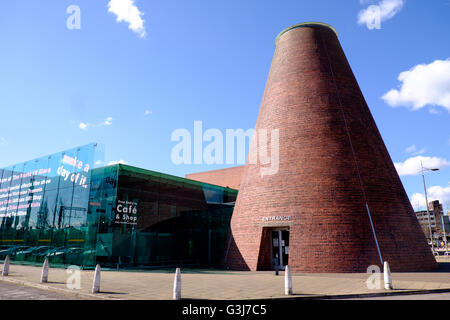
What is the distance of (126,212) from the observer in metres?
19.4

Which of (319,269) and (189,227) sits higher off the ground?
(189,227)

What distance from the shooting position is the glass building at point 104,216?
18.8 metres

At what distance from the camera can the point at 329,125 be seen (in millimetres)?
17781

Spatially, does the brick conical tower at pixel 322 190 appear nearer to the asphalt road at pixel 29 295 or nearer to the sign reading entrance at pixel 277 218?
the sign reading entrance at pixel 277 218

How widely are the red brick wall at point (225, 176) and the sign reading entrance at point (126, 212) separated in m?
20.8

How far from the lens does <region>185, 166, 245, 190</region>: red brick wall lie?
40.4 metres

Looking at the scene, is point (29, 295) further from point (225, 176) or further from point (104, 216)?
point (225, 176)

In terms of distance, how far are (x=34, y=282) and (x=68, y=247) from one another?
27.4 feet

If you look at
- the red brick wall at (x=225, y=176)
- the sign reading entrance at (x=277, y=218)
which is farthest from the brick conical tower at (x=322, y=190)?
the red brick wall at (x=225, y=176)

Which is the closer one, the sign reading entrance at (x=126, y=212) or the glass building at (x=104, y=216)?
the glass building at (x=104, y=216)

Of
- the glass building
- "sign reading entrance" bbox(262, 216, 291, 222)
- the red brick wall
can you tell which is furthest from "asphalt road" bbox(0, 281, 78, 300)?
the red brick wall

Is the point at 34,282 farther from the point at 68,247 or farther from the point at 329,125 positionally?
the point at 329,125

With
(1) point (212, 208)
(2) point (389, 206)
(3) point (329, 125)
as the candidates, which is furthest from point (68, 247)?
(2) point (389, 206)
